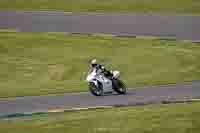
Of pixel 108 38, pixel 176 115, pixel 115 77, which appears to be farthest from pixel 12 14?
pixel 176 115

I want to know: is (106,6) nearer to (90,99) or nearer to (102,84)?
(102,84)

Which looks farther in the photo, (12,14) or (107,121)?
(12,14)

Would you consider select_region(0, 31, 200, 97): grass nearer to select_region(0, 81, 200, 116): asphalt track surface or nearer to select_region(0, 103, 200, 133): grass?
select_region(0, 81, 200, 116): asphalt track surface

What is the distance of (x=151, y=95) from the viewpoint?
20.3 metres

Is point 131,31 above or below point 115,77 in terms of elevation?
above

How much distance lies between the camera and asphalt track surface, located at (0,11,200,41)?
30.1m

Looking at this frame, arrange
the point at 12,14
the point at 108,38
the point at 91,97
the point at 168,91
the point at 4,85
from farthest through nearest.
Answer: the point at 12,14 < the point at 108,38 < the point at 4,85 < the point at 168,91 < the point at 91,97

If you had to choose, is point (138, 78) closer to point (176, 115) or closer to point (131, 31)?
point (131, 31)

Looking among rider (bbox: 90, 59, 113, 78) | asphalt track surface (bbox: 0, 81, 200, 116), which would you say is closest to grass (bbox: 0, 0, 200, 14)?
asphalt track surface (bbox: 0, 81, 200, 116)

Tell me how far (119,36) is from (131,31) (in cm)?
103

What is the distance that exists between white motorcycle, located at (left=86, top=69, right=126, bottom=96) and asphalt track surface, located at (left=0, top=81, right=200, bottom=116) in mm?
233

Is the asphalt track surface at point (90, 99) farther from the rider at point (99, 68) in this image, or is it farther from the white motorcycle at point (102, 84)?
the rider at point (99, 68)

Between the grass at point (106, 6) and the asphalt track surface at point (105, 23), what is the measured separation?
120 cm

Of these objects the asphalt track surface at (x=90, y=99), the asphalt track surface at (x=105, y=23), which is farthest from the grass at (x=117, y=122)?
the asphalt track surface at (x=105, y=23)
